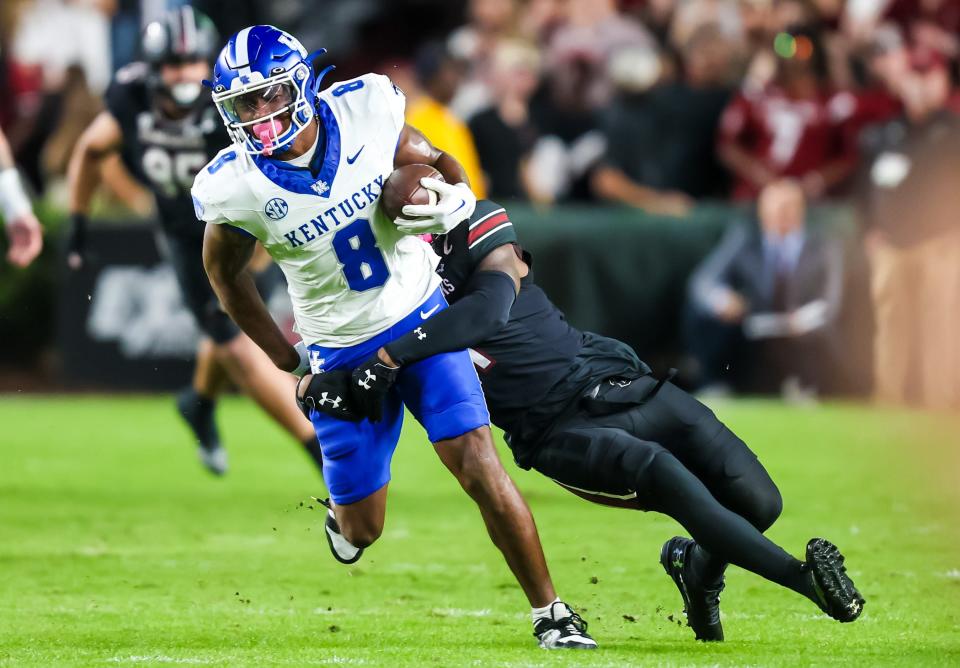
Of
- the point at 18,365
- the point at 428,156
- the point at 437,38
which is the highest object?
the point at 428,156

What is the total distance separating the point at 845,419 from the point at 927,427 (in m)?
0.66

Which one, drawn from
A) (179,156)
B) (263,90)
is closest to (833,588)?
(263,90)

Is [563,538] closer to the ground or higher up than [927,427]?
higher up

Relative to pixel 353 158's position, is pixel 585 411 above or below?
below

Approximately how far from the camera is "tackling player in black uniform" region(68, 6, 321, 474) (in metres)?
8.54

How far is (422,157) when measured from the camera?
18.6 feet

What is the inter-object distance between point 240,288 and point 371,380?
2.08ft

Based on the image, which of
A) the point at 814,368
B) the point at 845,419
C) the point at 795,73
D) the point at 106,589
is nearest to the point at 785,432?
the point at 845,419

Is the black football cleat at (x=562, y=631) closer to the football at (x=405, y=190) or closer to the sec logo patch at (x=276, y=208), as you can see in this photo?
the football at (x=405, y=190)

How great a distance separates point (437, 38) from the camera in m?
16.1

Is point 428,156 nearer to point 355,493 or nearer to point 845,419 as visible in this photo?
point 355,493

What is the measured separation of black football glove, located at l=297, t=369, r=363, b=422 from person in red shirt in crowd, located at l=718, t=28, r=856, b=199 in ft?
26.9

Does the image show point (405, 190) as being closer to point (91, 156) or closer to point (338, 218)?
point (338, 218)

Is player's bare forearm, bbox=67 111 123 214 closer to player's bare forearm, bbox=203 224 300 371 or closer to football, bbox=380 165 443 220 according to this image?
player's bare forearm, bbox=203 224 300 371
